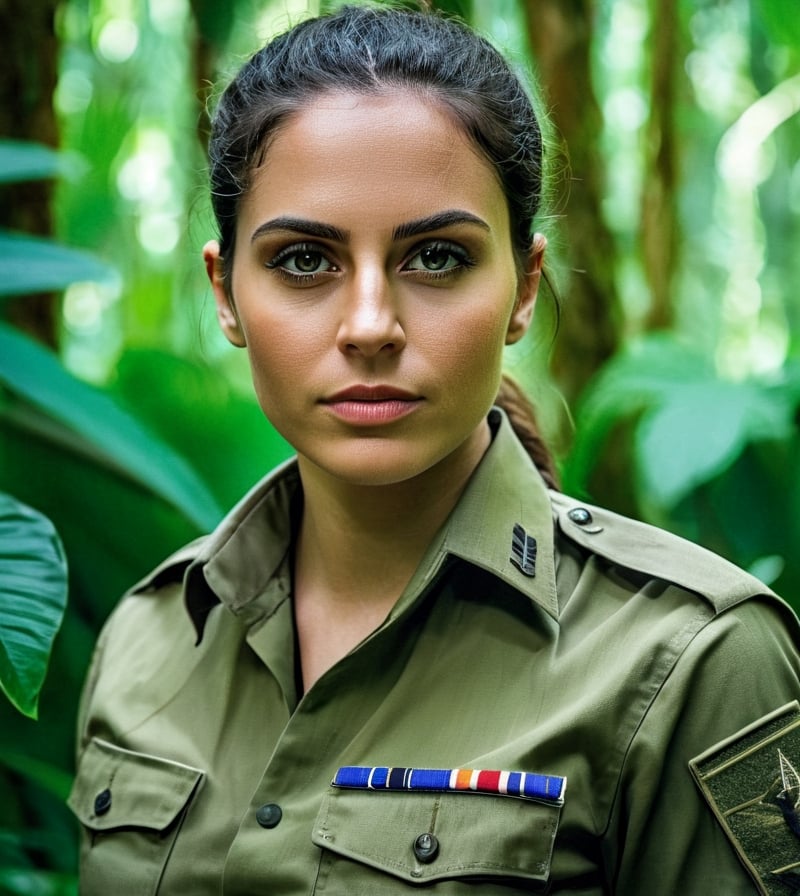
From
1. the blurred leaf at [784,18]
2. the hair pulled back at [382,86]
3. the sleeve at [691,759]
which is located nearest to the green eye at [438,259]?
the hair pulled back at [382,86]

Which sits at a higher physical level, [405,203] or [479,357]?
[405,203]

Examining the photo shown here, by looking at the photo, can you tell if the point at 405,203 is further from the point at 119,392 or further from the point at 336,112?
the point at 119,392

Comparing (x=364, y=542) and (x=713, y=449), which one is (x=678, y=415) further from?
(x=364, y=542)

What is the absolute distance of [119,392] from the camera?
7.56ft

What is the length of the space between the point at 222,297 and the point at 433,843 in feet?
2.16

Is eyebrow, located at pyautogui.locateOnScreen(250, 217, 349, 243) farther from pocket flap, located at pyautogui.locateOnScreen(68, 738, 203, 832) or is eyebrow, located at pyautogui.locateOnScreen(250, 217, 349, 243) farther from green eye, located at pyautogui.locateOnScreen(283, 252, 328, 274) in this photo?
pocket flap, located at pyautogui.locateOnScreen(68, 738, 203, 832)

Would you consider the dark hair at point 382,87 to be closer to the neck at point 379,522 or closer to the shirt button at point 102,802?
the neck at point 379,522

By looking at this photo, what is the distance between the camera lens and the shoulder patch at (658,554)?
1.13 meters

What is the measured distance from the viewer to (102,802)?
4.45ft

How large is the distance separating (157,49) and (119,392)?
205 cm

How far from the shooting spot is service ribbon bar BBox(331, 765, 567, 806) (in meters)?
1.08

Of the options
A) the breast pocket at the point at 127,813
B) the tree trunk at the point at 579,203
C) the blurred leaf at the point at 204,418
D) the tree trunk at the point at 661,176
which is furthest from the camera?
the tree trunk at the point at 661,176

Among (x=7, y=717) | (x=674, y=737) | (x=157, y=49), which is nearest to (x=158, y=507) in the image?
(x=7, y=717)

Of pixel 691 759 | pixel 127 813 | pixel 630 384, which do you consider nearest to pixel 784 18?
pixel 630 384
